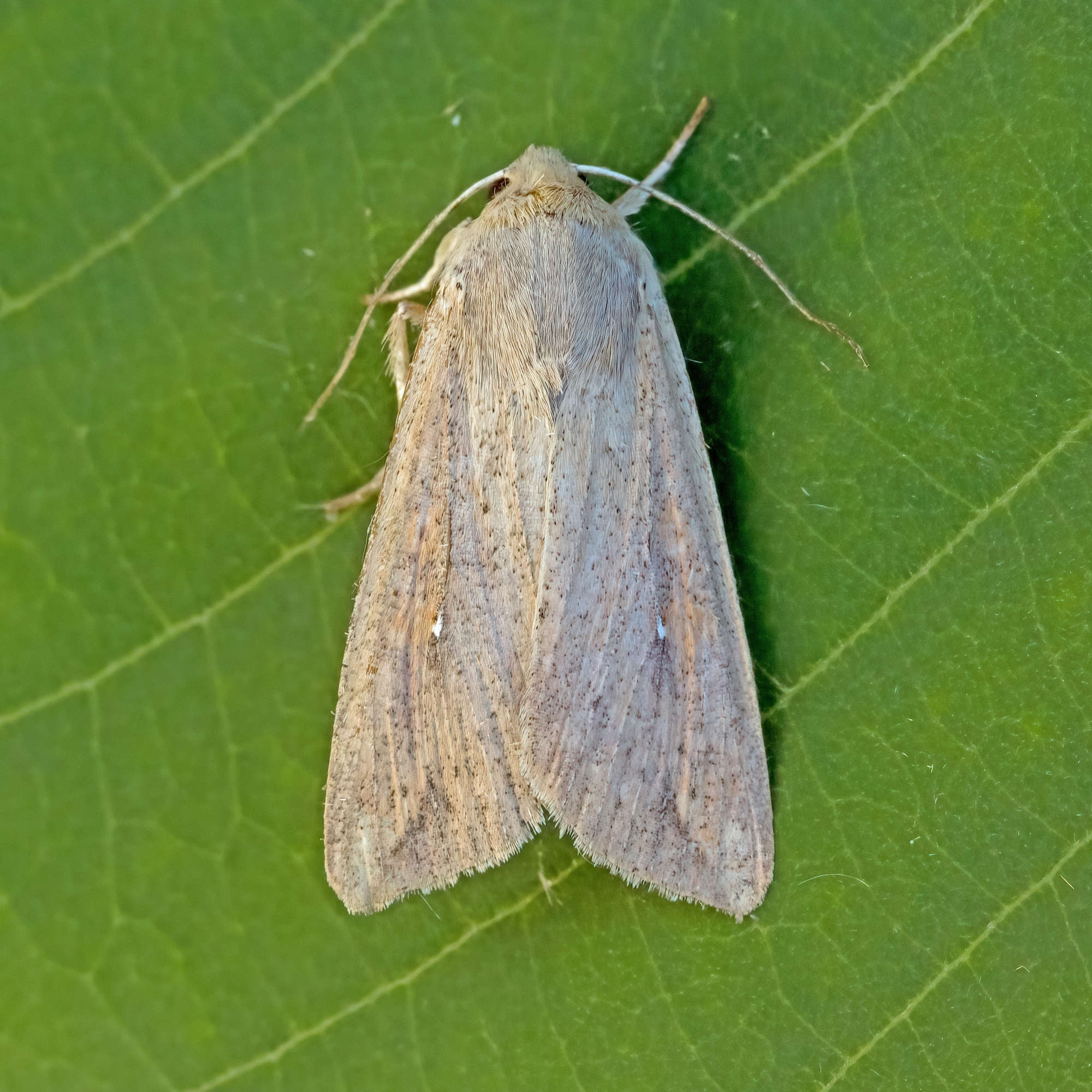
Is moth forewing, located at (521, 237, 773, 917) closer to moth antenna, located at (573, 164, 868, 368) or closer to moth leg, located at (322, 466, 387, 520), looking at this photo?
moth antenna, located at (573, 164, 868, 368)

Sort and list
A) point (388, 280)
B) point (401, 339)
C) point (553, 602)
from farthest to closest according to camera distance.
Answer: point (401, 339)
point (388, 280)
point (553, 602)

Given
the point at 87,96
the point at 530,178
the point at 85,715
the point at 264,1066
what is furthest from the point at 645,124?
Result: the point at 264,1066

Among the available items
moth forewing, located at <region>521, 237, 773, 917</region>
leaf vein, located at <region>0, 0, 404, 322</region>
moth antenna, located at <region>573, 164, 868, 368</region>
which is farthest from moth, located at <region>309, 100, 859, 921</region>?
leaf vein, located at <region>0, 0, 404, 322</region>

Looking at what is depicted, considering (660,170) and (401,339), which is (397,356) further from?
(660,170)

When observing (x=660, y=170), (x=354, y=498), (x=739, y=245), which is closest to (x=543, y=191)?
(x=660, y=170)

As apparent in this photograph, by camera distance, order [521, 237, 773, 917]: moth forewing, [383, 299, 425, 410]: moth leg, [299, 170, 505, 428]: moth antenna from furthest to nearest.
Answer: [383, 299, 425, 410]: moth leg → [299, 170, 505, 428]: moth antenna → [521, 237, 773, 917]: moth forewing

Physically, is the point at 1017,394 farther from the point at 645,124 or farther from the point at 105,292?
the point at 105,292
